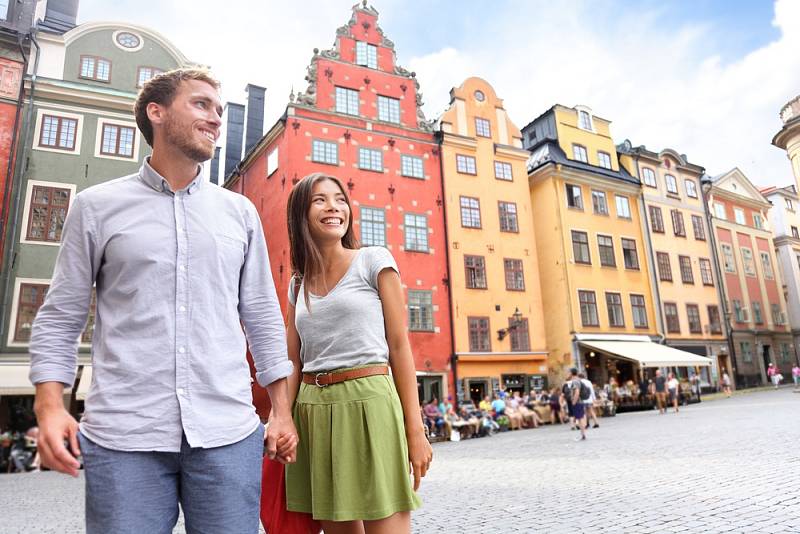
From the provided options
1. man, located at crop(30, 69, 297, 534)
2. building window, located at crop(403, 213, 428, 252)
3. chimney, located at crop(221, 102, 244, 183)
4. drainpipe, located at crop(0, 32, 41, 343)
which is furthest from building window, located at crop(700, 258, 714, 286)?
man, located at crop(30, 69, 297, 534)

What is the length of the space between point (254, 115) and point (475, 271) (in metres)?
14.2

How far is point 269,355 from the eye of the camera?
2139 mm

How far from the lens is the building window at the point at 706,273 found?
32744mm

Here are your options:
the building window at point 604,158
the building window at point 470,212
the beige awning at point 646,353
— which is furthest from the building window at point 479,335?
the building window at point 604,158

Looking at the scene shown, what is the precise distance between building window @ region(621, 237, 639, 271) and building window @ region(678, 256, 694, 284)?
381 cm

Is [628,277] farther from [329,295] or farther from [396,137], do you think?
[329,295]

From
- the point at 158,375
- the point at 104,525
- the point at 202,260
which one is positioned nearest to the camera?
the point at 104,525

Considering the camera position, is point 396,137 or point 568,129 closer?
point 396,137

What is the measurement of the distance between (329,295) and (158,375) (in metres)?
0.90

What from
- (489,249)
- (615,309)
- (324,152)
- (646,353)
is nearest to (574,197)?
(615,309)

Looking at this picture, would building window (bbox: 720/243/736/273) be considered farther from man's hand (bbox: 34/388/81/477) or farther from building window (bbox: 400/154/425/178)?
man's hand (bbox: 34/388/81/477)

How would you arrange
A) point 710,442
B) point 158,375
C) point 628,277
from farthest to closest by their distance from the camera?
point 628,277, point 710,442, point 158,375

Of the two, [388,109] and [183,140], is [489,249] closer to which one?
[388,109]

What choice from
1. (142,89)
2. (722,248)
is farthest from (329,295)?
(722,248)
